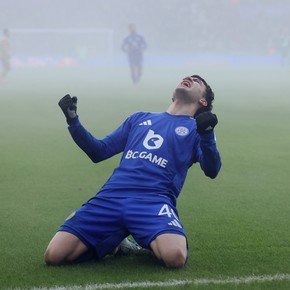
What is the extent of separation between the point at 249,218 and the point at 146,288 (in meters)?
2.04

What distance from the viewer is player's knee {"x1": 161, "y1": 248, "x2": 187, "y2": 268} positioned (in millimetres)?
4203

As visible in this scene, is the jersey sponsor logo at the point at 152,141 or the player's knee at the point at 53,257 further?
the jersey sponsor logo at the point at 152,141

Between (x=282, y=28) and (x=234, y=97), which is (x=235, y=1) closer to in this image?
(x=282, y=28)

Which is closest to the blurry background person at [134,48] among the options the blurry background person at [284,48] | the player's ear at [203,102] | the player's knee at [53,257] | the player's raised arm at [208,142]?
the blurry background person at [284,48]

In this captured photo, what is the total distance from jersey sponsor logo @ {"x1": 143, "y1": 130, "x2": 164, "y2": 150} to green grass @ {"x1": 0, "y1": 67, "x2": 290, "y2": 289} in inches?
30.4

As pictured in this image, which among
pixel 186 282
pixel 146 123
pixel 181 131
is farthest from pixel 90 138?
pixel 186 282

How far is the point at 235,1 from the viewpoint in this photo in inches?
1982

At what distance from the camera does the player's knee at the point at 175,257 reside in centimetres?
420

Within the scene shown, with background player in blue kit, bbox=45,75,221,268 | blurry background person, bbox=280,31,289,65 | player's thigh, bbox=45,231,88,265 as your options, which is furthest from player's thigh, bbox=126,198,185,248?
blurry background person, bbox=280,31,289,65

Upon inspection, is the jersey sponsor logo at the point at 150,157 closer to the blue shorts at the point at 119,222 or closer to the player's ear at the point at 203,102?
the blue shorts at the point at 119,222

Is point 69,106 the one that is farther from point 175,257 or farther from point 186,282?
point 186,282

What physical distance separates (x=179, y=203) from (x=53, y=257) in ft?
7.27

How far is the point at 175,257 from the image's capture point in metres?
4.21

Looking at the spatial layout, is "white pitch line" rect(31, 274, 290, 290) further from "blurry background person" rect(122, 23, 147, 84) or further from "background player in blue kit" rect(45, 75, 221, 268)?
"blurry background person" rect(122, 23, 147, 84)
